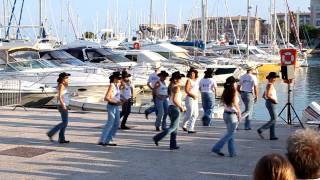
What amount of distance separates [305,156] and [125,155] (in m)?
6.91

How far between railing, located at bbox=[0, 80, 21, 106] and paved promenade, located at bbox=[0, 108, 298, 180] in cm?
623

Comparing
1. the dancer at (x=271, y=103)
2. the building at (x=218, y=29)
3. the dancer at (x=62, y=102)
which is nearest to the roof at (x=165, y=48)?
the building at (x=218, y=29)

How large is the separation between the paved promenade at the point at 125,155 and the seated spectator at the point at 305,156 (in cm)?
473

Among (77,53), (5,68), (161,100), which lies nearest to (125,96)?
(161,100)

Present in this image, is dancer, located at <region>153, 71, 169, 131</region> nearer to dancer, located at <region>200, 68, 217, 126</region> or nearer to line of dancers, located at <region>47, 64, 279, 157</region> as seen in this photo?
line of dancers, located at <region>47, 64, 279, 157</region>

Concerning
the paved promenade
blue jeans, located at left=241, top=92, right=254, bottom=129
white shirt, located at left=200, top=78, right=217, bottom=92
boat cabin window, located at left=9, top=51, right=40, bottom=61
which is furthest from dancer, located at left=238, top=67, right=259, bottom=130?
boat cabin window, located at left=9, top=51, right=40, bottom=61

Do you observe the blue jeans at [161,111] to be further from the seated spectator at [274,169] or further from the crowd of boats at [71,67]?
the seated spectator at [274,169]

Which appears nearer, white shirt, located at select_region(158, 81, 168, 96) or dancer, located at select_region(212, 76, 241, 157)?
dancer, located at select_region(212, 76, 241, 157)

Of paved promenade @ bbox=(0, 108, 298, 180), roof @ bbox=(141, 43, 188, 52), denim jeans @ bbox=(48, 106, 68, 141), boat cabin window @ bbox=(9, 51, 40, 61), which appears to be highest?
roof @ bbox=(141, 43, 188, 52)

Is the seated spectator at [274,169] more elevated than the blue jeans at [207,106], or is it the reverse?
the seated spectator at [274,169]

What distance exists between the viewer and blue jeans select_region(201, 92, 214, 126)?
1502 centimetres

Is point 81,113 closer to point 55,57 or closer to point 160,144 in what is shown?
point 160,144

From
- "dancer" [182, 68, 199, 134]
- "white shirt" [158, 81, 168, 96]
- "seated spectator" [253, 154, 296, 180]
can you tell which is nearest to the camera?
Result: "seated spectator" [253, 154, 296, 180]

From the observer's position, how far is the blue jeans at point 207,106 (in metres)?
15.0
